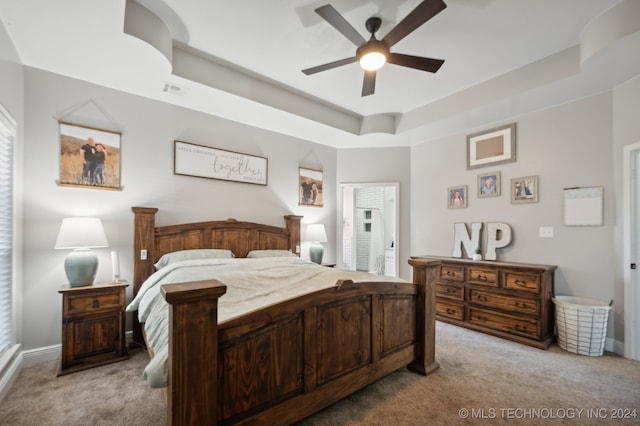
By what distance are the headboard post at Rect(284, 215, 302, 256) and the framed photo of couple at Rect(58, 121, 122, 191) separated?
216 cm

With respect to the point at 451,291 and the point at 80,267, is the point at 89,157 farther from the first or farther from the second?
the point at 451,291

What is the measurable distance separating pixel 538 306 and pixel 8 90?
208 inches

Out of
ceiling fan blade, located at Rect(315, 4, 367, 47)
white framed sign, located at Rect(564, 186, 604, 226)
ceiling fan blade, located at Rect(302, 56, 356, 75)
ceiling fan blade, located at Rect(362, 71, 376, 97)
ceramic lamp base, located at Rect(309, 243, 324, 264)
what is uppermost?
ceiling fan blade, located at Rect(315, 4, 367, 47)

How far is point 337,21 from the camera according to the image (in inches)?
80.0

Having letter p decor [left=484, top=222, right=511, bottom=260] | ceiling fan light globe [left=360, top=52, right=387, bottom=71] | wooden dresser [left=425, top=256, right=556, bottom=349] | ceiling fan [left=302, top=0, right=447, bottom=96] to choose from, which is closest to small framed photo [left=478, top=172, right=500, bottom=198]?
letter p decor [left=484, top=222, right=511, bottom=260]

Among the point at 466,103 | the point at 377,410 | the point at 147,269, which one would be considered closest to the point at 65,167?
the point at 147,269

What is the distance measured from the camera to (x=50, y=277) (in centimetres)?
273

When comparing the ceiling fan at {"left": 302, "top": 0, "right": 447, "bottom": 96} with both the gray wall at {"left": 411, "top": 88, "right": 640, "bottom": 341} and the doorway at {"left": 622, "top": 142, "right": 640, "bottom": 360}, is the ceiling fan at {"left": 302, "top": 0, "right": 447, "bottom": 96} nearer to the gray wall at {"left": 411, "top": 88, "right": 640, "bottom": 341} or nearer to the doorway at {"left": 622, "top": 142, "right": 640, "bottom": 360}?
the gray wall at {"left": 411, "top": 88, "right": 640, "bottom": 341}

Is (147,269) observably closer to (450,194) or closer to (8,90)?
(8,90)

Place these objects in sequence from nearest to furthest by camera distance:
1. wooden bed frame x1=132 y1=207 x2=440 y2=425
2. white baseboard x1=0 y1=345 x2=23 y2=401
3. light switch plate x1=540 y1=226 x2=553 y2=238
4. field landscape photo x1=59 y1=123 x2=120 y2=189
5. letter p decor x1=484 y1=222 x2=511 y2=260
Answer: wooden bed frame x1=132 y1=207 x2=440 y2=425 < white baseboard x1=0 y1=345 x2=23 y2=401 < field landscape photo x1=59 y1=123 x2=120 y2=189 < light switch plate x1=540 y1=226 x2=553 y2=238 < letter p decor x1=484 y1=222 x2=511 y2=260

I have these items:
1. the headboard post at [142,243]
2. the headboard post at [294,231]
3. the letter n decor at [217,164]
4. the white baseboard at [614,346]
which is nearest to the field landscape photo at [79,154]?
the headboard post at [142,243]

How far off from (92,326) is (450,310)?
4.00 metres

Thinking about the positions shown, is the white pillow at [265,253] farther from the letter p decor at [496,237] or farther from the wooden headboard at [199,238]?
the letter p decor at [496,237]

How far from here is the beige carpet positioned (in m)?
1.85
